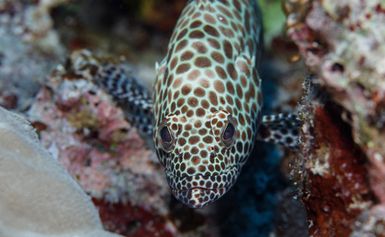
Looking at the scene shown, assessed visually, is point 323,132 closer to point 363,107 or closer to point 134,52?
point 363,107

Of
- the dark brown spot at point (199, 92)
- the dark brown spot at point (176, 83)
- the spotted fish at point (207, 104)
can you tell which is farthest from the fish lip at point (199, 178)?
the dark brown spot at point (176, 83)

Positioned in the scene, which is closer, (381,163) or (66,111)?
(381,163)

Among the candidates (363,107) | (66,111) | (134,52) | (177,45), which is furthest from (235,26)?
(134,52)

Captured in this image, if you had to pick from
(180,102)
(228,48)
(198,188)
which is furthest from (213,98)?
(198,188)

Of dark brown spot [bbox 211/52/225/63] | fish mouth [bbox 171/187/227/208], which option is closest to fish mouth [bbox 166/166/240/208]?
fish mouth [bbox 171/187/227/208]

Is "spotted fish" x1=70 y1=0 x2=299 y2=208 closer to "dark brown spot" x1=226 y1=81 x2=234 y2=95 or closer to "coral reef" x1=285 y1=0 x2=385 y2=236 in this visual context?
"dark brown spot" x1=226 y1=81 x2=234 y2=95

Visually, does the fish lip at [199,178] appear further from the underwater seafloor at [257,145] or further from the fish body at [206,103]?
the underwater seafloor at [257,145]
